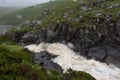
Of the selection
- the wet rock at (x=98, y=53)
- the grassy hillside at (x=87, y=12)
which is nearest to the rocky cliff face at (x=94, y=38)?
the wet rock at (x=98, y=53)

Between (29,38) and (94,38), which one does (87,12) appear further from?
(29,38)

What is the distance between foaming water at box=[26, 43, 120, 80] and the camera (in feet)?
179

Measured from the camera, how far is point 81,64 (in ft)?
200

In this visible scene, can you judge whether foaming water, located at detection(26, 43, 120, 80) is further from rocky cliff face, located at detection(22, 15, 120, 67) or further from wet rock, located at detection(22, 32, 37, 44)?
wet rock, located at detection(22, 32, 37, 44)

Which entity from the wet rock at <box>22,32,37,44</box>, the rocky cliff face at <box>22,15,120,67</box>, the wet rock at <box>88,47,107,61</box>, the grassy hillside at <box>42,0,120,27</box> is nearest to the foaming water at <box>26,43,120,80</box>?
the wet rock at <box>88,47,107,61</box>

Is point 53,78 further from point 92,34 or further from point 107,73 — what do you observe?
point 92,34

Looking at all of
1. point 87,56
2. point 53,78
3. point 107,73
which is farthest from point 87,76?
point 87,56

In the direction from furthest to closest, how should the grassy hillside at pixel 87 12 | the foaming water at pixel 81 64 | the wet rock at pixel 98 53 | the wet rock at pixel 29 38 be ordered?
the wet rock at pixel 29 38 < the grassy hillside at pixel 87 12 < the wet rock at pixel 98 53 < the foaming water at pixel 81 64

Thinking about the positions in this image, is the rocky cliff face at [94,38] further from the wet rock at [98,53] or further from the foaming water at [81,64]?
the foaming water at [81,64]

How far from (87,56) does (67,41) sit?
11.4 m

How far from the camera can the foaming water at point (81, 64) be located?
54475 mm

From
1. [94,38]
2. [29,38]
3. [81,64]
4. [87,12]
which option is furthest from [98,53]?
[29,38]

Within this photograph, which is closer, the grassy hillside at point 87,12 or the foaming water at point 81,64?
the foaming water at point 81,64

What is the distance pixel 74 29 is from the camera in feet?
256
